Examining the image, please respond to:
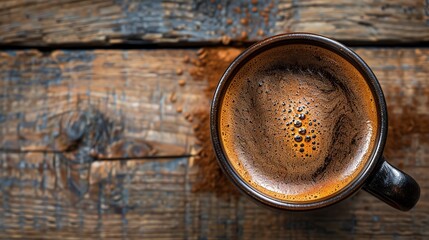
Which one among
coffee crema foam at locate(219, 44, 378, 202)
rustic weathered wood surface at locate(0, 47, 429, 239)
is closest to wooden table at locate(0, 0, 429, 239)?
rustic weathered wood surface at locate(0, 47, 429, 239)

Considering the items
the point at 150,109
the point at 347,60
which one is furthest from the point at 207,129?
the point at 347,60

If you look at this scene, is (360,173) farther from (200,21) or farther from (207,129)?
(200,21)

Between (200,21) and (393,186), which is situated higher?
(200,21)

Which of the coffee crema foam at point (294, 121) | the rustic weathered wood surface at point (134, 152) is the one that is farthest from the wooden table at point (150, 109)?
the coffee crema foam at point (294, 121)

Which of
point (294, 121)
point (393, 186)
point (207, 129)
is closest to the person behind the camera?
point (393, 186)

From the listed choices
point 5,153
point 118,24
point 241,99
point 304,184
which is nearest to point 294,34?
point 241,99

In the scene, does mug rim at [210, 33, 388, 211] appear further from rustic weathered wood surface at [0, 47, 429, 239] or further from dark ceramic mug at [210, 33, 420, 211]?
rustic weathered wood surface at [0, 47, 429, 239]
